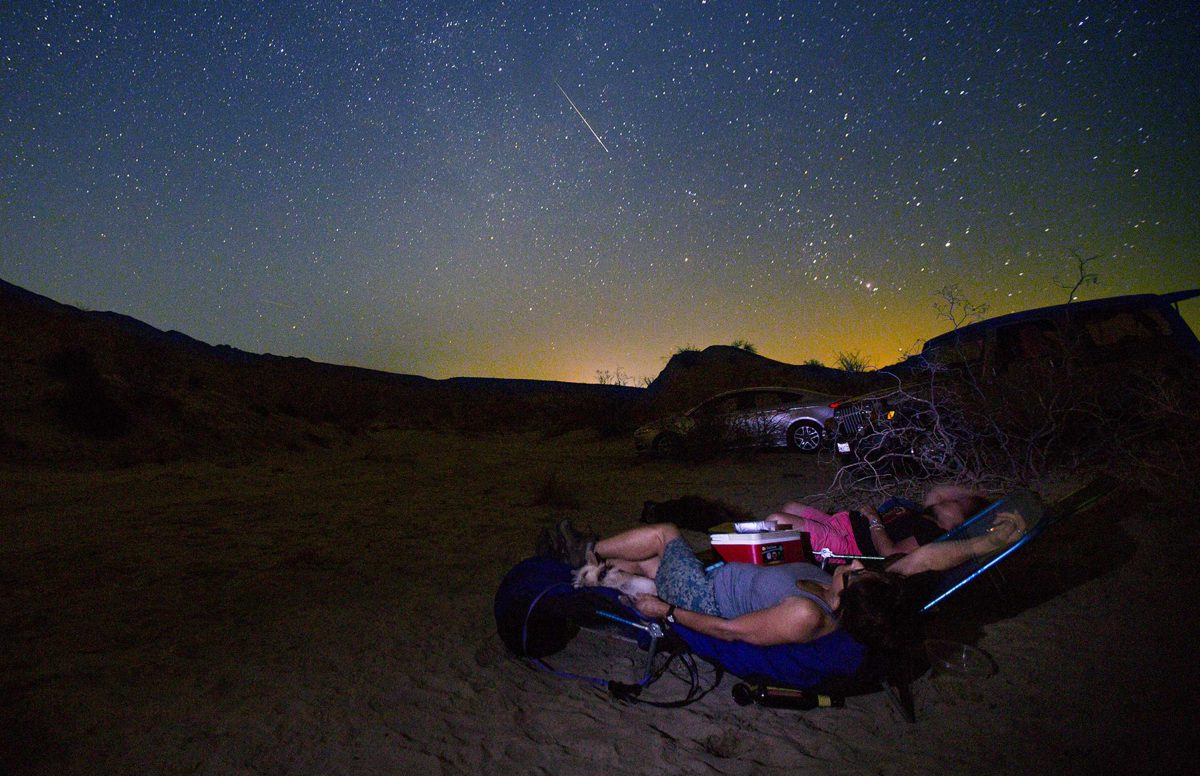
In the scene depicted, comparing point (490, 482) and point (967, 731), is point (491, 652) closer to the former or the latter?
point (967, 731)

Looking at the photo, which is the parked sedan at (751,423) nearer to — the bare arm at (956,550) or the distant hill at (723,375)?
the bare arm at (956,550)

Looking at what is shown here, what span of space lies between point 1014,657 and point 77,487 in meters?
11.0

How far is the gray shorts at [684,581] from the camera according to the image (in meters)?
3.00

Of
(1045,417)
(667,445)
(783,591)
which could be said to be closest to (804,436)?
(667,445)

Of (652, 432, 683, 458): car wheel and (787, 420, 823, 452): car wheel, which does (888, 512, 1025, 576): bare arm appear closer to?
(787, 420, 823, 452): car wheel

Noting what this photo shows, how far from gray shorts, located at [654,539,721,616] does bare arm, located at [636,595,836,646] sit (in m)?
0.20

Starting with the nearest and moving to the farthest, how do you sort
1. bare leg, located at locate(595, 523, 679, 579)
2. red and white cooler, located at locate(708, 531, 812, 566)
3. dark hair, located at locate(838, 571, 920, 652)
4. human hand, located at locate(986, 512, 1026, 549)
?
dark hair, located at locate(838, 571, 920, 652) → human hand, located at locate(986, 512, 1026, 549) → red and white cooler, located at locate(708, 531, 812, 566) → bare leg, located at locate(595, 523, 679, 579)

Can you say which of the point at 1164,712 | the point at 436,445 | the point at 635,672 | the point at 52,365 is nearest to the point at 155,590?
the point at 635,672

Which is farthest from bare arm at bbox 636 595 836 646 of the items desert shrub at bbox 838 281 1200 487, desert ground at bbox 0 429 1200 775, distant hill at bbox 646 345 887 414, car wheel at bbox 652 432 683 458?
distant hill at bbox 646 345 887 414

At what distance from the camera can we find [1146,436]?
559 centimetres

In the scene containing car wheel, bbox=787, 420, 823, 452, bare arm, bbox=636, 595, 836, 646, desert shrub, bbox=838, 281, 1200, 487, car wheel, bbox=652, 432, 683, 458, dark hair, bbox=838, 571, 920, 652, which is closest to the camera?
dark hair, bbox=838, 571, 920, 652

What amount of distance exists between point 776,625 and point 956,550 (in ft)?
4.04

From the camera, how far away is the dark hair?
2439 mm

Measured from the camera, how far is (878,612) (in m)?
2.44
